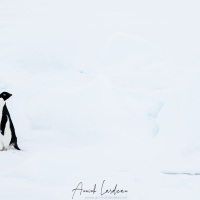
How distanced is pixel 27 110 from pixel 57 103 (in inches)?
12.2

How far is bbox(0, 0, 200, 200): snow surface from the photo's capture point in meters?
2.33

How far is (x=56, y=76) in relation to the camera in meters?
5.05

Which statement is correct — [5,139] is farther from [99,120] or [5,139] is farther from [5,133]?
[99,120]

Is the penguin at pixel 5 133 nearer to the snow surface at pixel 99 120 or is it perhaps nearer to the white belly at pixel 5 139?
the white belly at pixel 5 139

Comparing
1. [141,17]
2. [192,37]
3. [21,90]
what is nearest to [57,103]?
[21,90]

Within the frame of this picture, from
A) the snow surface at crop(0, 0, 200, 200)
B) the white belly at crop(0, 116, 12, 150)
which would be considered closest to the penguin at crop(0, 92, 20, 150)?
the white belly at crop(0, 116, 12, 150)

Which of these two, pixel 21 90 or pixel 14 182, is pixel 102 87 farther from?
pixel 14 182

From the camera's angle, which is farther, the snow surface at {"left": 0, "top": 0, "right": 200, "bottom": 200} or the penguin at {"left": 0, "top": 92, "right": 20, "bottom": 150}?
the penguin at {"left": 0, "top": 92, "right": 20, "bottom": 150}

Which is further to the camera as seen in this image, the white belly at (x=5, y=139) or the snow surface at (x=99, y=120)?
the white belly at (x=5, y=139)

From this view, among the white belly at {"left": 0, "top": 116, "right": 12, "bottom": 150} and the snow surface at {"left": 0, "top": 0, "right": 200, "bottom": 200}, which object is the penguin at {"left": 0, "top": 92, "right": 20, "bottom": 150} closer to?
the white belly at {"left": 0, "top": 116, "right": 12, "bottom": 150}

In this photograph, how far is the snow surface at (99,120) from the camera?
233 cm

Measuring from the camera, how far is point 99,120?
3430mm

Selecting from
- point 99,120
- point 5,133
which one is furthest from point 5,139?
point 99,120

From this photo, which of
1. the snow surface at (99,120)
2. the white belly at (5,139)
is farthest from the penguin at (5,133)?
the snow surface at (99,120)
